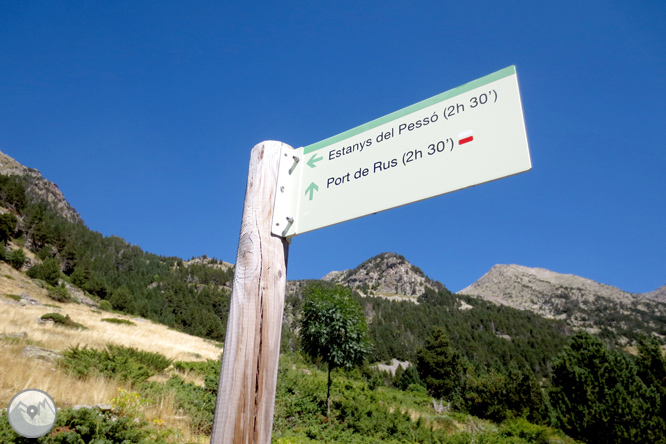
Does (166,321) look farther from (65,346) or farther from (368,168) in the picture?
(368,168)

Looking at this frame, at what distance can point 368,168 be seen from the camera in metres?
1.66

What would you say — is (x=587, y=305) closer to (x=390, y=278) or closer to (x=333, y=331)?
(x=390, y=278)

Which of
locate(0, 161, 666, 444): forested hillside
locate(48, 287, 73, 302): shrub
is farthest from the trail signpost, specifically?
locate(48, 287, 73, 302): shrub

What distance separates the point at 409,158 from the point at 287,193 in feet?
1.91

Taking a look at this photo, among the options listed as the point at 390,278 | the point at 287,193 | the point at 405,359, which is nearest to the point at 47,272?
the point at 287,193

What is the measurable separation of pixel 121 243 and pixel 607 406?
87959 millimetres

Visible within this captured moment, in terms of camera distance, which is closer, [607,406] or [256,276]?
[256,276]

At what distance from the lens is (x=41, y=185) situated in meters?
118

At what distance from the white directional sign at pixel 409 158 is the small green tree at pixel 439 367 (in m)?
38.6

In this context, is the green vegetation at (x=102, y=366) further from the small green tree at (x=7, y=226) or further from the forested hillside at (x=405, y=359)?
the small green tree at (x=7, y=226)

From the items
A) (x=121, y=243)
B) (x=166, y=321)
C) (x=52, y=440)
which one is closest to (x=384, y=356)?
(x=166, y=321)

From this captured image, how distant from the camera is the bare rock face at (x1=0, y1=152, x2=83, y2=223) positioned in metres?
111

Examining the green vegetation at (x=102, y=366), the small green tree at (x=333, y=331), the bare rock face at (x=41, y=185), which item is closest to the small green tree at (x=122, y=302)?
the small green tree at (x=333, y=331)

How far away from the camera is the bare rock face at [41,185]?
364ft
